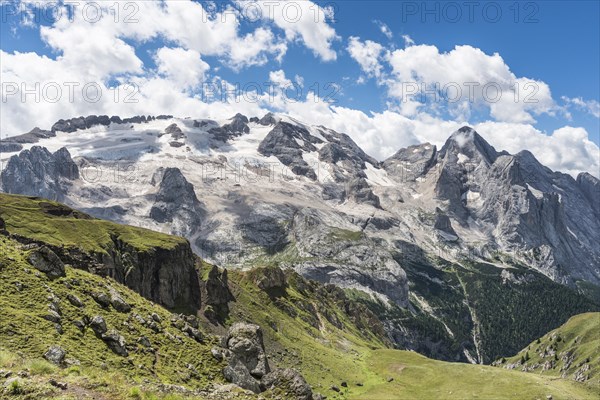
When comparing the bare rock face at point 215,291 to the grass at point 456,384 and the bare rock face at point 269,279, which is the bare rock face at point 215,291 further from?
the grass at point 456,384

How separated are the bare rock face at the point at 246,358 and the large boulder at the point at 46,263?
15.0 m

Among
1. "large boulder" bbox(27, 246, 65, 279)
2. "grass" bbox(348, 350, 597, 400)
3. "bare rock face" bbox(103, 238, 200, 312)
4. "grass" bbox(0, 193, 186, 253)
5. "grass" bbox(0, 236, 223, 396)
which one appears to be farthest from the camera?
"bare rock face" bbox(103, 238, 200, 312)

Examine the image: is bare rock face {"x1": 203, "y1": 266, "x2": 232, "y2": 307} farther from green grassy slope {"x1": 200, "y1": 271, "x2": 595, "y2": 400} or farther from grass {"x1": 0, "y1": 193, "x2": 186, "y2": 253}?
grass {"x1": 0, "y1": 193, "x2": 186, "y2": 253}

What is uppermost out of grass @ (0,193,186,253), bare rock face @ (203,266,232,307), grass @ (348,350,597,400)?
grass @ (0,193,186,253)

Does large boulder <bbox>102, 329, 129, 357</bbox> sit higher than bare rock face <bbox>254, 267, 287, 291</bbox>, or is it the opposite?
large boulder <bbox>102, 329, 129, 357</bbox>

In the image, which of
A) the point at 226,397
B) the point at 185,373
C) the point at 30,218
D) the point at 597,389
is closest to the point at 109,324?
the point at 185,373

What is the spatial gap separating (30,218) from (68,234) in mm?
11603

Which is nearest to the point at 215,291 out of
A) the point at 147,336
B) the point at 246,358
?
the point at 147,336

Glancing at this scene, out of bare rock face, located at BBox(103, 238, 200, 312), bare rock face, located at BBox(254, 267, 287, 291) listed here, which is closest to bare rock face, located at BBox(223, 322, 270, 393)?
bare rock face, located at BBox(103, 238, 200, 312)

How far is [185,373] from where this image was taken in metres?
33.8

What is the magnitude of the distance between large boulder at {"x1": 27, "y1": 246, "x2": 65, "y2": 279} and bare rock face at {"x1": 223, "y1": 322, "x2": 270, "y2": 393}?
15.0 m

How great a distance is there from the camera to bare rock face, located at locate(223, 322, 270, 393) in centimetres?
3397

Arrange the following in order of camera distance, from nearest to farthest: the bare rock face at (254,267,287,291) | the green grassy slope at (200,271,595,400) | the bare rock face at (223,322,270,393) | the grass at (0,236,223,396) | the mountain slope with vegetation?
the mountain slope with vegetation < the grass at (0,236,223,396) < the bare rock face at (223,322,270,393) < the green grassy slope at (200,271,595,400) < the bare rock face at (254,267,287,291)

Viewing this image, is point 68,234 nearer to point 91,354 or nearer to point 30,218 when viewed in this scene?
point 30,218
